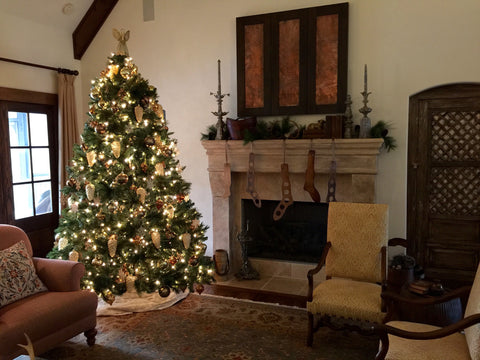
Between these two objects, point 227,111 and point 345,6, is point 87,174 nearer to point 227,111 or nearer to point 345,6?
point 227,111

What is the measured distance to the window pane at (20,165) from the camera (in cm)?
463

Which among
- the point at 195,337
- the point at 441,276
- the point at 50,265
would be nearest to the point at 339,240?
the point at 195,337

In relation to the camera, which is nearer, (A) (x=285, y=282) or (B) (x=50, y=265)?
(B) (x=50, y=265)

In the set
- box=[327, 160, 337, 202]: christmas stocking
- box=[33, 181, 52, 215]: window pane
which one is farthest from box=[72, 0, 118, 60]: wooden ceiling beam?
box=[327, 160, 337, 202]: christmas stocking

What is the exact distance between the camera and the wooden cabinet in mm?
4094

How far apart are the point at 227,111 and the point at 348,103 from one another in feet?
4.52

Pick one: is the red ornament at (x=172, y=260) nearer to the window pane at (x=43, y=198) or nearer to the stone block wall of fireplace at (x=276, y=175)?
the stone block wall of fireplace at (x=276, y=175)

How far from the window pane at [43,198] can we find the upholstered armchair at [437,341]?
4.28m

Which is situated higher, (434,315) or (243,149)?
(243,149)

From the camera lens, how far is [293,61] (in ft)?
14.0

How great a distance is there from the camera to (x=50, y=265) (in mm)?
3012

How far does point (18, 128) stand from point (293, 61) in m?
3.20

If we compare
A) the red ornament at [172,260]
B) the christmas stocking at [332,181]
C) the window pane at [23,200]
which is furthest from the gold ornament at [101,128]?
the christmas stocking at [332,181]

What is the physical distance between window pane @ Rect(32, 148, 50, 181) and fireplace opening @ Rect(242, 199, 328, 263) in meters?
2.49
